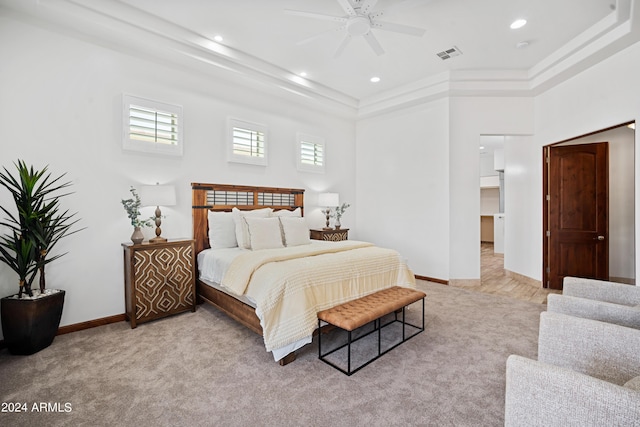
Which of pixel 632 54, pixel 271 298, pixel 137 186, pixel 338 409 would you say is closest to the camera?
pixel 338 409

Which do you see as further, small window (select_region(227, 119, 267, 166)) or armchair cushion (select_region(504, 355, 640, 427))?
small window (select_region(227, 119, 267, 166))

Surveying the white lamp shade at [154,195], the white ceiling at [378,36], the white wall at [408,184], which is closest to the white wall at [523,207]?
the white wall at [408,184]

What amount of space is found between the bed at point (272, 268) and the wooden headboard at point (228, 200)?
1 cm

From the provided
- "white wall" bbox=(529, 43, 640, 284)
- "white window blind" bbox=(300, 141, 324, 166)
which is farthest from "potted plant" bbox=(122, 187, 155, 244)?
"white wall" bbox=(529, 43, 640, 284)

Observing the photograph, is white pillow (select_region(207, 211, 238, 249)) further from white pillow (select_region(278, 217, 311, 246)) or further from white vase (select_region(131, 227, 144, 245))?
white vase (select_region(131, 227, 144, 245))

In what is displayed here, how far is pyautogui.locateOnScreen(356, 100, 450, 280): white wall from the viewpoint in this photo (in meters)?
5.02

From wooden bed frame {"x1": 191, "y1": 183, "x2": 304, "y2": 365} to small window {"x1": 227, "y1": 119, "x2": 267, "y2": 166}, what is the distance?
1.46 feet

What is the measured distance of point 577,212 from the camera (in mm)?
4582

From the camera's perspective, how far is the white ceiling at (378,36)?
2.97m

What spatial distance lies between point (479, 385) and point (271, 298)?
1.66m

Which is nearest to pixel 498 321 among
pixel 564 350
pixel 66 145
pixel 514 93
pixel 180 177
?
pixel 564 350

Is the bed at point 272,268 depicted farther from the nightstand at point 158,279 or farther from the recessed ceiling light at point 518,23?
the recessed ceiling light at point 518,23

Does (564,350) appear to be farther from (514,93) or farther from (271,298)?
(514,93)

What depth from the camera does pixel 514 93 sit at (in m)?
4.68
